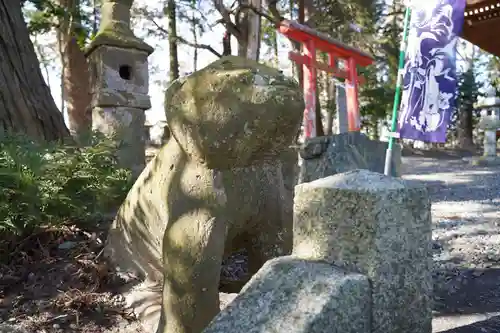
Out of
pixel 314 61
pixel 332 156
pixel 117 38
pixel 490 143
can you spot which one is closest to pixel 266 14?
pixel 314 61

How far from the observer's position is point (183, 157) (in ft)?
5.34

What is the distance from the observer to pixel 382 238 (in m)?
1.11

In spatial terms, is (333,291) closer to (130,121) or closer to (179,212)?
(179,212)

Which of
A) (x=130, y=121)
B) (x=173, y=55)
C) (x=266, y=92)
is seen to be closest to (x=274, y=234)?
(x=266, y=92)

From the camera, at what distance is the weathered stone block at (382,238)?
3.64 ft

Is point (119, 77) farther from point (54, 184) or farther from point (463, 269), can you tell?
point (463, 269)

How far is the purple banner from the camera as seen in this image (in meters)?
3.70

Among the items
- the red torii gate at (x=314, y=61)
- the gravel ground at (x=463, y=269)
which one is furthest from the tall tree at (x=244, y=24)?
the gravel ground at (x=463, y=269)

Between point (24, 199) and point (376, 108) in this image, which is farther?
point (376, 108)

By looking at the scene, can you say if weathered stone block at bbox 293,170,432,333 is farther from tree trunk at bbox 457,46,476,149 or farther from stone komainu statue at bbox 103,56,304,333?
A: tree trunk at bbox 457,46,476,149

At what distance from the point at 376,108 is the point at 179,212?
15.0 metres

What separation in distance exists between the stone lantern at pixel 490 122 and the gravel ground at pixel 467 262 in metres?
6.14

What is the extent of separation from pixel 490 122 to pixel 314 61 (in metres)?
5.90

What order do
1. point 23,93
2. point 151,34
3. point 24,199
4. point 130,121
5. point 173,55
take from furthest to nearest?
point 151,34 → point 173,55 → point 130,121 → point 23,93 → point 24,199
